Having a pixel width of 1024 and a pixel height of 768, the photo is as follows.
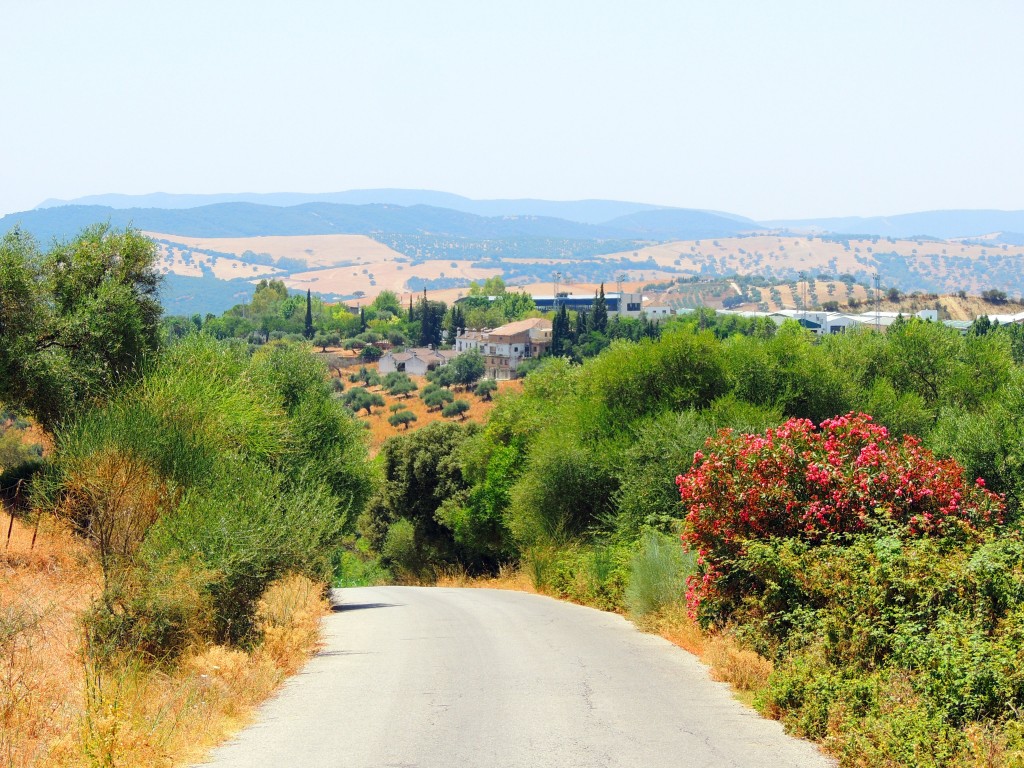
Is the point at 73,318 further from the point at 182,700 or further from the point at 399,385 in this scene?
the point at 399,385

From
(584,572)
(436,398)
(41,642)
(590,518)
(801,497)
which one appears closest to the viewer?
(41,642)

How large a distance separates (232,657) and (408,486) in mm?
44074

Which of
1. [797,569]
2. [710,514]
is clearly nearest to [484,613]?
[710,514]

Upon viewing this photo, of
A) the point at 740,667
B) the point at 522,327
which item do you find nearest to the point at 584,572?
the point at 740,667

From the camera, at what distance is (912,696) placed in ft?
32.0

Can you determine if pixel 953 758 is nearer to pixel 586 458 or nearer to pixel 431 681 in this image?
pixel 431 681

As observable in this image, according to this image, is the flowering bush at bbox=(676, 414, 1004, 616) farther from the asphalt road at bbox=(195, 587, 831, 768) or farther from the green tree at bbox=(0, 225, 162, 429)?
the green tree at bbox=(0, 225, 162, 429)

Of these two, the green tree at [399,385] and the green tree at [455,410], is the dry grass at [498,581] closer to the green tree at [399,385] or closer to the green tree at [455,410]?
the green tree at [455,410]

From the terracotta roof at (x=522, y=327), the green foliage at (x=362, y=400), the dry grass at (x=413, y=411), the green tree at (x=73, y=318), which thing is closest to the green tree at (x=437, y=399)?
the dry grass at (x=413, y=411)

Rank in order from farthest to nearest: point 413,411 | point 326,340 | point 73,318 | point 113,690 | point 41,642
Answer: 1. point 326,340
2. point 413,411
3. point 73,318
4. point 41,642
5. point 113,690

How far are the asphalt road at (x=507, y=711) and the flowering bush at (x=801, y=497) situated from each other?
1639 millimetres

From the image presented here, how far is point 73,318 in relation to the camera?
25.3 m

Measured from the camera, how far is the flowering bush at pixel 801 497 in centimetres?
1485

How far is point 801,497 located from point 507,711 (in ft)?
19.5
